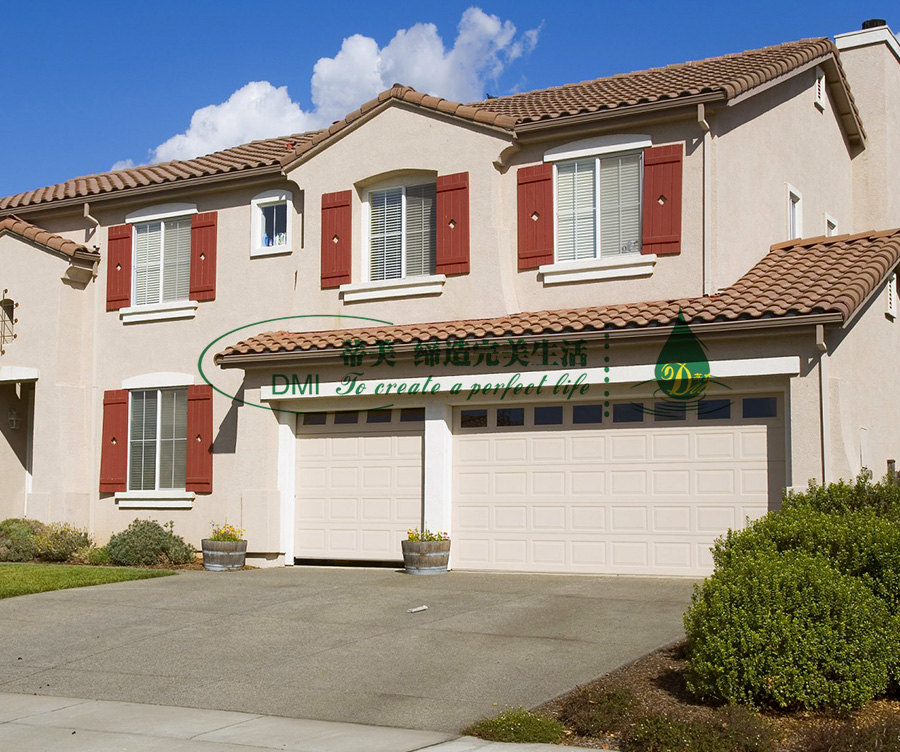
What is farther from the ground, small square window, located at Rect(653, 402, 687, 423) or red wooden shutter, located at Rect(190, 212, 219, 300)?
red wooden shutter, located at Rect(190, 212, 219, 300)

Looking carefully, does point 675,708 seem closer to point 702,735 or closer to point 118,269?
point 702,735

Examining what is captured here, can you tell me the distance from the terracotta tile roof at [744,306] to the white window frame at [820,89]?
3.71m

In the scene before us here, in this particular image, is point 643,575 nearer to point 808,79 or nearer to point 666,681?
point 666,681

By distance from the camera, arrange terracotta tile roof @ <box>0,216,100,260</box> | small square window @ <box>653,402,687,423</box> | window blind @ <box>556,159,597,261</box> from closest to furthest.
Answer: small square window @ <box>653,402,687,423</box> < window blind @ <box>556,159,597,261</box> < terracotta tile roof @ <box>0,216,100,260</box>

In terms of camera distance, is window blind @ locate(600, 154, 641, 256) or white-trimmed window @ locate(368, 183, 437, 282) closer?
window blind @ locate(600, 154, 641, 256)

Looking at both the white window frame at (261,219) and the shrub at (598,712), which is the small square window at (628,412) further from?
the shrub at (598,712)

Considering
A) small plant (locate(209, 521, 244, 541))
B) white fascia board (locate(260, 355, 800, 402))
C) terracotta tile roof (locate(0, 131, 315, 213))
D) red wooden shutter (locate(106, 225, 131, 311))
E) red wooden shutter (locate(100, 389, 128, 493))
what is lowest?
small plant (locate(209, 521, 244, 541))

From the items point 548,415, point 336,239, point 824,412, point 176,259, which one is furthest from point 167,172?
point 824,412

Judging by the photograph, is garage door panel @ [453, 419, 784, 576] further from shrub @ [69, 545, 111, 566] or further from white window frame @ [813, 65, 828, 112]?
white window frame @ [813, 65, 828, 112]

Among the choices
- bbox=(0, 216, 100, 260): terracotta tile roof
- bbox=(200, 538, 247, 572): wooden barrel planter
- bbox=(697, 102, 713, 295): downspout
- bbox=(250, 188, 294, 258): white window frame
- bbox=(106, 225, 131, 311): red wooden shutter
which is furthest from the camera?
bbox=(106, 225, 131, 311): red wooden shutter

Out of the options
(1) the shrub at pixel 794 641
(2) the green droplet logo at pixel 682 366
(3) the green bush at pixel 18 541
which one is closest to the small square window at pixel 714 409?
(2) the green droplet logo at pixel 682 366

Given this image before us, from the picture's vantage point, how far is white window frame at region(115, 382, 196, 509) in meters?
18.8

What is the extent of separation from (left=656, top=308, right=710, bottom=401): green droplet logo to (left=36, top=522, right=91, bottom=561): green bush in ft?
33.2

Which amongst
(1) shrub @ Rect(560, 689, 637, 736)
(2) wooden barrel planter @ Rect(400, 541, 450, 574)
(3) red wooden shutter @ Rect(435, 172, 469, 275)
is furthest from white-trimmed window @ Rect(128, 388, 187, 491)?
(1) shrub @ Rect(560, 689, 637, 736)
